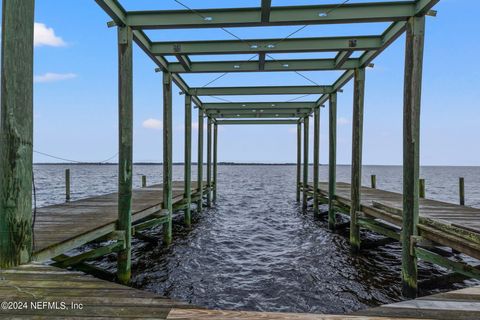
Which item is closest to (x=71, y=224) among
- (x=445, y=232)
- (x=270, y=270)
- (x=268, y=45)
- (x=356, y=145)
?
(x=270, y=270)

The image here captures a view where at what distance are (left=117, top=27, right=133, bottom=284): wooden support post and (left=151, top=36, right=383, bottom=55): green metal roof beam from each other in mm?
1577

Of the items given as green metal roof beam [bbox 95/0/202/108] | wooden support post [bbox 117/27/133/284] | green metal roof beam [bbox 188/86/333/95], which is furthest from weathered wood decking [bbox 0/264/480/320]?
green metal roof beam [bbox 188/86/333/95]

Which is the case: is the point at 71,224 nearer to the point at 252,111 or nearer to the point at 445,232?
the point at 445,232

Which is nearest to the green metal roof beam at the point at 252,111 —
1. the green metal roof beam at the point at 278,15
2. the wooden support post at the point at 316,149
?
the wooden support post at the point at 316,149

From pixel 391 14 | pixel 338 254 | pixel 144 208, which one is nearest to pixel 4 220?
pixel 144 208

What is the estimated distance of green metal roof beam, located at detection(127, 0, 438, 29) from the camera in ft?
18.3

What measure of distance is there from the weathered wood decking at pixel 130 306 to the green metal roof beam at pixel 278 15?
193 inches

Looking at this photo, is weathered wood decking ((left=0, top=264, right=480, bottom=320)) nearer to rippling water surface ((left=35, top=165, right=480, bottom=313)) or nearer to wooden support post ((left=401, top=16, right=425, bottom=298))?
wooden support post ((left=401, top=16, right=425, bottom=298))

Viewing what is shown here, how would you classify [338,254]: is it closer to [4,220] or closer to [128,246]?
[128,246]

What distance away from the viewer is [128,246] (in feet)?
19.9

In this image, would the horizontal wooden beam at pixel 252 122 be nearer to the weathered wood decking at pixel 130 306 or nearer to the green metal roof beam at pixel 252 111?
the green metal roof beam at pixel 252 111

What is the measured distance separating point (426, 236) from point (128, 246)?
218 inches

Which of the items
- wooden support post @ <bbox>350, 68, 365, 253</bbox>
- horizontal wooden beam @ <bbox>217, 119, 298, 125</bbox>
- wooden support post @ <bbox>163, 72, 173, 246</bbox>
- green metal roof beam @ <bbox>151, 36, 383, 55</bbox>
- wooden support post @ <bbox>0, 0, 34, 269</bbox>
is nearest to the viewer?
wooden support post @ <bbox>0, 0, 34, 269</bbox>

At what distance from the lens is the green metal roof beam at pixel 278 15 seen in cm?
558
